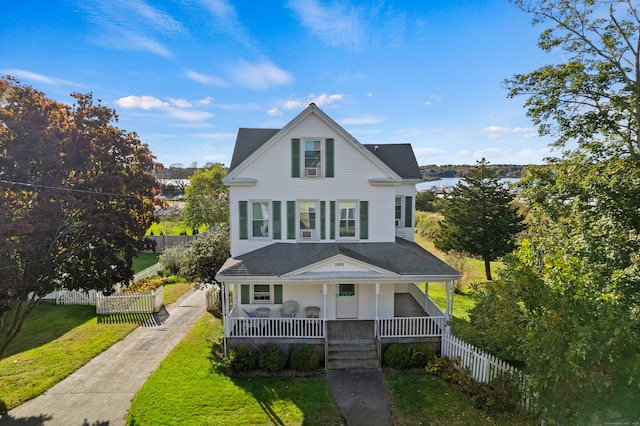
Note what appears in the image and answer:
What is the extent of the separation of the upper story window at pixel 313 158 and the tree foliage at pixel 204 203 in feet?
89.7

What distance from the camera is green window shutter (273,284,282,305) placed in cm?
1491

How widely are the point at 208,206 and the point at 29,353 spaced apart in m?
28.3

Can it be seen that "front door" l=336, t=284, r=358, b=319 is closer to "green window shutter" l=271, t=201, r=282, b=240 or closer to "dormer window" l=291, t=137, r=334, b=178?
"green window shutter" l=271, t=201, r=282, b=240

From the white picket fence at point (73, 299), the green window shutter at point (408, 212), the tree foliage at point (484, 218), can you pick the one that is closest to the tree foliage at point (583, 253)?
the green window shutter at point (408, 212)

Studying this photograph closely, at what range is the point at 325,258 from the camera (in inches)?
526

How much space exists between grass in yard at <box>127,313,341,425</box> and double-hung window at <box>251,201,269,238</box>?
229 inches

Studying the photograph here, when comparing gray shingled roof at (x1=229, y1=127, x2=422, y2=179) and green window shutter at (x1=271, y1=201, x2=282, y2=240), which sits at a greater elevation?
gray shingled roof at (x1=229, y1=127, x2=422, y2=179)

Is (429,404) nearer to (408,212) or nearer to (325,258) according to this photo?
(325,258)

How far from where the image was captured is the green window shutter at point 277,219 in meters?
15.6

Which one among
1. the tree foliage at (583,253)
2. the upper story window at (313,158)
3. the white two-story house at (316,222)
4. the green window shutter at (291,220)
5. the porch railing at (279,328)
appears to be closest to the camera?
the tree foliage at (583,253)

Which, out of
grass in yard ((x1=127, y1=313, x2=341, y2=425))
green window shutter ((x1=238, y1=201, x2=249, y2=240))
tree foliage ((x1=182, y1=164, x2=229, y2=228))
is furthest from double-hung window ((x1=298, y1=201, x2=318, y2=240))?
tree foliage ((x1=182, y1=164, x2=229, y2=228))

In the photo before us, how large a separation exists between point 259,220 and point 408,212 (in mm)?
8023

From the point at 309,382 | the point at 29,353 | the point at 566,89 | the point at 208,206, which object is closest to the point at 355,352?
the point at 309,382

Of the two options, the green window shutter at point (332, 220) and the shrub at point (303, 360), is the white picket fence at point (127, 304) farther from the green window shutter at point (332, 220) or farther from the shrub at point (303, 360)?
the green window shutter at point (332, 220)
